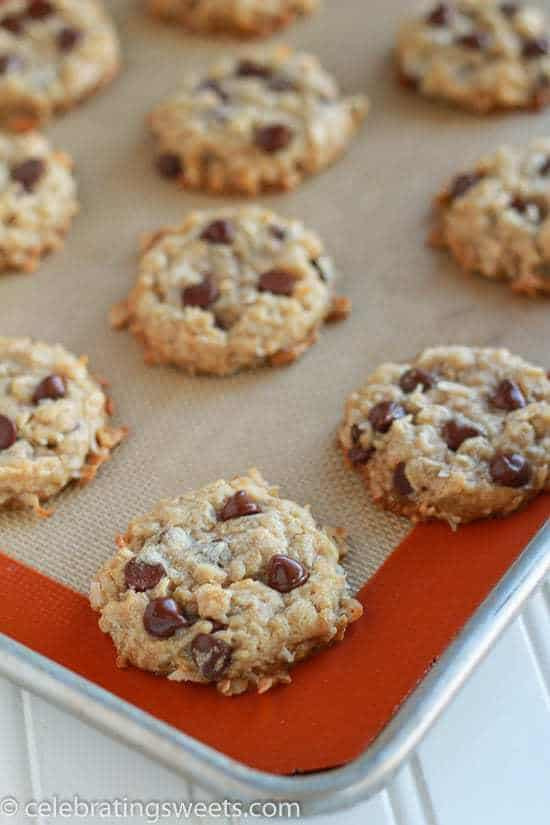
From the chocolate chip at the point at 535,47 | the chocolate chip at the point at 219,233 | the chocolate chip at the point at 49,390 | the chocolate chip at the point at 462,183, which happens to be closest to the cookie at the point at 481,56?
the chocolate chip at the point at 535,47

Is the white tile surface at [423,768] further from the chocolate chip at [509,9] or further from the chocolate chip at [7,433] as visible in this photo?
the chocolate chip at [509,9]

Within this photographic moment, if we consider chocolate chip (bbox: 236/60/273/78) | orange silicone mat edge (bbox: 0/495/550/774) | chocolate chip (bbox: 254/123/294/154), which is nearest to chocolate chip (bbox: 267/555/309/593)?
orange silicone mat edge (bbox: 0/495/550/774)

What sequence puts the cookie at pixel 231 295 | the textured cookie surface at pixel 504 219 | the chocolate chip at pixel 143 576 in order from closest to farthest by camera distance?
1. the chocolate chip at pixel 143 576
2. the cookie at pixel 231 295
3. the textured cookie surface at pixel 504 219

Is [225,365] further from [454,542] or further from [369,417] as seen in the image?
[454,542]

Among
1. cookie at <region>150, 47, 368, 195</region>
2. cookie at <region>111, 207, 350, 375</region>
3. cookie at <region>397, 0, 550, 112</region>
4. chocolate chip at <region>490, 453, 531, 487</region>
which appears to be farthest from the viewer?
cookie at <region>397, 0, 550, 112</region>

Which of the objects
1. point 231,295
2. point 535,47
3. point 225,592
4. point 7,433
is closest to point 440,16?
point 535,47

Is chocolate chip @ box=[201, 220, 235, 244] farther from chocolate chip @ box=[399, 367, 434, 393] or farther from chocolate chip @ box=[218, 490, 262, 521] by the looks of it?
chocolate chip @ box=[218, 490, 262, 521]

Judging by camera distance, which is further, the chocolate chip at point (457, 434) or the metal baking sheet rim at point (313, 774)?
the chocolate chip at point (457, 434)
